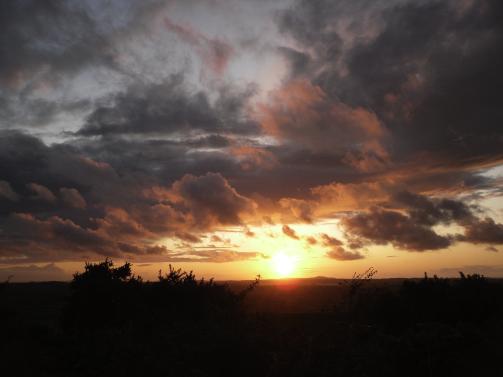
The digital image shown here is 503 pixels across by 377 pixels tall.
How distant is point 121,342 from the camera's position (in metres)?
17.7

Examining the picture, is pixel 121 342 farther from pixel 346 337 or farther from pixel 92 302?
pixel 346 337

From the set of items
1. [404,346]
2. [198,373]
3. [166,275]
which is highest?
[166,275]

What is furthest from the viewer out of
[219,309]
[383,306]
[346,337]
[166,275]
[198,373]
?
[166,275]

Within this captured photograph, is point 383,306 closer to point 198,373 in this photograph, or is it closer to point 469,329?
point 469,329

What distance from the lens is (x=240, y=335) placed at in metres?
18.0

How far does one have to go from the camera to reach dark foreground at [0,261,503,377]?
50.1 feet

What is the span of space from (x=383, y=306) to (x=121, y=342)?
13.6 m

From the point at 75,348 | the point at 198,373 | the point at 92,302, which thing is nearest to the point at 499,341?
the point at 198,373

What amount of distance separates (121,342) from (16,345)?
6.34 metres

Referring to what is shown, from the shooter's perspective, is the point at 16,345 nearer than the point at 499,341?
No

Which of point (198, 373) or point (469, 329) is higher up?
point (469, 329)

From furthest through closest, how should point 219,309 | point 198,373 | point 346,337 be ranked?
point 219,309
point 346,337
point 198,373

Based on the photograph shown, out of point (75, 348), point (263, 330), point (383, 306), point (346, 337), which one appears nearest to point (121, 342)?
point (75, 348)

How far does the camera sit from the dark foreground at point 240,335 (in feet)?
50.1
